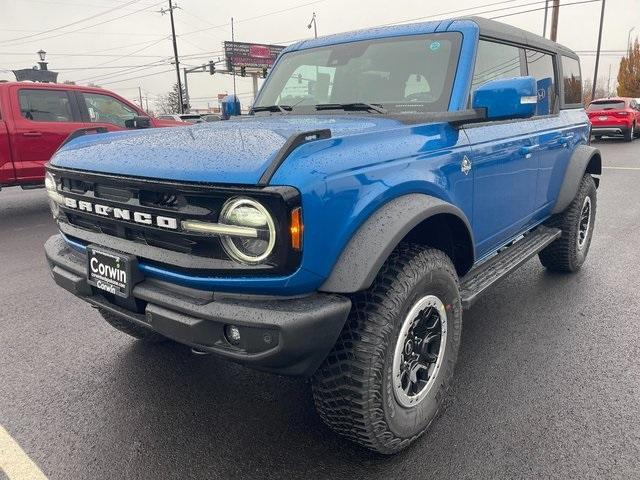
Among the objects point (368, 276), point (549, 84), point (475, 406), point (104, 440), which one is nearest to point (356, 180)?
point (368, 276)

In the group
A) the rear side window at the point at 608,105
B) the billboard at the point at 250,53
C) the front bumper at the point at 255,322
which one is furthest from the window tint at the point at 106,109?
the billboard at the point at 250,53

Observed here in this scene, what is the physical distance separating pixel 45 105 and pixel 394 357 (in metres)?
7.51

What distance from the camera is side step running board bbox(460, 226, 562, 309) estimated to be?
275 centimetres

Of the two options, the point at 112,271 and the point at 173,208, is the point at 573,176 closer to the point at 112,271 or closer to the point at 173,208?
the point at 173,208

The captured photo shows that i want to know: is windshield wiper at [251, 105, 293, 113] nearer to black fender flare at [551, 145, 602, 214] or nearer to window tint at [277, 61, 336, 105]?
window tint at [277, 61, 336, 105]

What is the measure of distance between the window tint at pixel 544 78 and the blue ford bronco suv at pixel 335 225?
72 centimetres

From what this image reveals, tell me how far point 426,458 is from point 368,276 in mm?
934

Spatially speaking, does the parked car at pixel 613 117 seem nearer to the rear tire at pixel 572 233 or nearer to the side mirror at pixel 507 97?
the rear tire at pixel 572 233

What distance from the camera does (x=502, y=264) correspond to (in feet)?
10.6

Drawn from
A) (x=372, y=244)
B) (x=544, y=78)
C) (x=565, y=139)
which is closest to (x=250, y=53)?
(x=544, y=78)

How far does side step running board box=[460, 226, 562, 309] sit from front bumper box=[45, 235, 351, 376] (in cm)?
105

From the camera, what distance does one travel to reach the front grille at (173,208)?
5.70 ft

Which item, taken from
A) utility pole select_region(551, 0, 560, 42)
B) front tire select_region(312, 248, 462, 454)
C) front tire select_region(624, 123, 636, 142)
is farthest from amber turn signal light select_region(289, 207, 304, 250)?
utility pole select_region(551, 0, 560, 42)

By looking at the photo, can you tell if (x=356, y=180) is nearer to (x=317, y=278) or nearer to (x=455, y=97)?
(x=317, y=278)
